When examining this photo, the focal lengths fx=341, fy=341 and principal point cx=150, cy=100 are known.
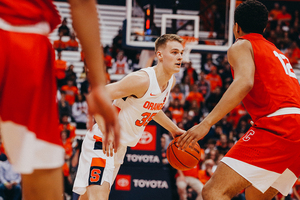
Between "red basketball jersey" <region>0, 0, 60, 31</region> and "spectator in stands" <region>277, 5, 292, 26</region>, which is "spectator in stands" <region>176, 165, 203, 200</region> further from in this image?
"spectator in stands" <region>277, 5, 292, 26</region>

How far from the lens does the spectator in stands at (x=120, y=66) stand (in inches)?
445

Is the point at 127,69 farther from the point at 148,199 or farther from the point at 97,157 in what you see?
the point at 97,157

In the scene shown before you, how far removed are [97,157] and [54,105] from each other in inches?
88.8

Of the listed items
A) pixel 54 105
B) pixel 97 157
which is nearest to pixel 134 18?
pixel 97 157

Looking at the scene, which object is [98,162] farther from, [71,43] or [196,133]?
[71,43]

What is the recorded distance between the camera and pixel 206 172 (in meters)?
7.71

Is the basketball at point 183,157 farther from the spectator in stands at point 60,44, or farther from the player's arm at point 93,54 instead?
the spectator in stands at point 60,44

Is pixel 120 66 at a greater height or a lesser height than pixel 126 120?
lesser

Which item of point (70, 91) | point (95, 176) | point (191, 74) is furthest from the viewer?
point (191, 74)

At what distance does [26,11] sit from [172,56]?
9.67ft

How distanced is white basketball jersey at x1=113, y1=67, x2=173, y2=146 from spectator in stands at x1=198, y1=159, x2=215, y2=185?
14.0ft

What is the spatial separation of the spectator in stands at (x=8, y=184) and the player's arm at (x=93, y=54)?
21.5ft

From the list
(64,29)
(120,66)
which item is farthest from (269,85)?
(64,29)

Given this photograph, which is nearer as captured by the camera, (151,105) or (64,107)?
(151,105)
